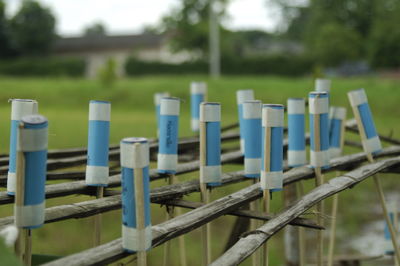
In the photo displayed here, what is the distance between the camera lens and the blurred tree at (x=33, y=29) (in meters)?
32.6

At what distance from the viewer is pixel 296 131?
2664mm

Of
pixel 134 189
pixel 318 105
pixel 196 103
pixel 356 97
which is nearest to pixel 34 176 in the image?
pixel 134 189

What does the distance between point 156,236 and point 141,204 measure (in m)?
0.20

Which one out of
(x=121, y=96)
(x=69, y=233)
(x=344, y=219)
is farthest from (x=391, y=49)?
(x=69, y=233)

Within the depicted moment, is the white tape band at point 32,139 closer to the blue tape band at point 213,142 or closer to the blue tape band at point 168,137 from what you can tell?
the blue tape band at point 213,142

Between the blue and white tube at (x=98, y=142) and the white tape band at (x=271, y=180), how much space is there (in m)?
0.52

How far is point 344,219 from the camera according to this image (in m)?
7.07

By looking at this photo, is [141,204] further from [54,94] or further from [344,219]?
[54,94]

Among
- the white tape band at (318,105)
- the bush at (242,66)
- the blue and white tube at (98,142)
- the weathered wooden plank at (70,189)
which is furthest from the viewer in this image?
the bush at (242,66)

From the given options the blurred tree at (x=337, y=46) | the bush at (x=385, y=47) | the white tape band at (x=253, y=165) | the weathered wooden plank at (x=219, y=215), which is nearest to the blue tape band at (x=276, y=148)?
the weathered wooden plank at (x=219, y=215)

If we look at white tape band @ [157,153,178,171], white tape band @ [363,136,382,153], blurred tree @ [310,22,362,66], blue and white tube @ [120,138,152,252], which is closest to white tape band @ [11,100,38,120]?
blue and white tube @ [120,138,152,252]

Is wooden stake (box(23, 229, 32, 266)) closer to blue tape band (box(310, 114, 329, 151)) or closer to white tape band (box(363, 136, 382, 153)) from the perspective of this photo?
blue tape band (box(310, 114, 329, 151))

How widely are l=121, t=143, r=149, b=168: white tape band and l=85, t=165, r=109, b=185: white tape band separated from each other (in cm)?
65

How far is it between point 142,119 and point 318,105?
879 centimetres
